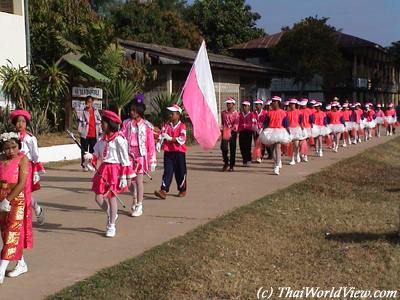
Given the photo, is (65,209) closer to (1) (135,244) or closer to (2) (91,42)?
(1) (135,244)

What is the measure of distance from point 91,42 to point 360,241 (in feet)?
47.7

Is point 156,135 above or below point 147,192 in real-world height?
above

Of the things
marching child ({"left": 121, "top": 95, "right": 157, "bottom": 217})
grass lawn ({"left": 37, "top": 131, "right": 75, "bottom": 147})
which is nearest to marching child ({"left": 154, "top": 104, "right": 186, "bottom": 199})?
marching child ({"left": 121, "top": 95, "right": 157, "bottom": 217})

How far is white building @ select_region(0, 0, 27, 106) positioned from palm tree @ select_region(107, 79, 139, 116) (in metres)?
3.13

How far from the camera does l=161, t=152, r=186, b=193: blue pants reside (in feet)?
34.1

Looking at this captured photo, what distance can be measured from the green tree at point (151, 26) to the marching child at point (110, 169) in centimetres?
3536

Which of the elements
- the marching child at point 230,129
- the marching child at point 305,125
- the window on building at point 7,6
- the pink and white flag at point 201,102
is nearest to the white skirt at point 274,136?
the marching child at point 230,129

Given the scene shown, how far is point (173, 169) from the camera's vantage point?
10492 mm

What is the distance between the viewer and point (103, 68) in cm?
2052

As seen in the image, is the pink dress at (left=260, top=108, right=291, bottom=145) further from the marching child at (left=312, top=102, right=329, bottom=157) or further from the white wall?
the white wall

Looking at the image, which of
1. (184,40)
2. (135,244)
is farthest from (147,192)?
(184,40)

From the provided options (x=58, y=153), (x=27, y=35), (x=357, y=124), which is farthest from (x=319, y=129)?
(x=27, y=35)

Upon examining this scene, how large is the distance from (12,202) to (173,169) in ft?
16.2

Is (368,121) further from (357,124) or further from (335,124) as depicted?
(335,124)
